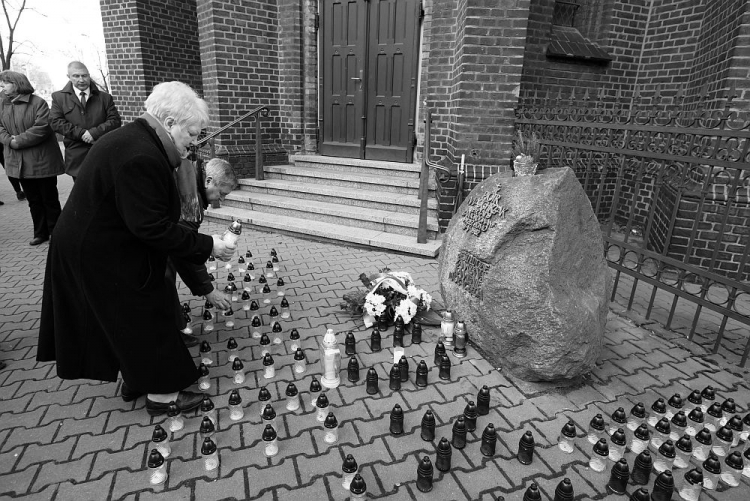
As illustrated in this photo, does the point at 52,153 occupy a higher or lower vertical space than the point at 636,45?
lower

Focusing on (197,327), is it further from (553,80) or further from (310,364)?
(553,80)

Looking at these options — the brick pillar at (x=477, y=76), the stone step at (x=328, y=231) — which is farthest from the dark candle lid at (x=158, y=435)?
the brick pillar at (x=477, y=76)

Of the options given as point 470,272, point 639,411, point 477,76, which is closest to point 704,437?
point 639,411

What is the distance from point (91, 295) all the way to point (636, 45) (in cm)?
916

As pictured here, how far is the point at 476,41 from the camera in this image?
6234 mm

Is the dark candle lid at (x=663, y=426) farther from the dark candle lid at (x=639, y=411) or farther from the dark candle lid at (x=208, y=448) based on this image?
the dark candle lid at (x=208, y=448)

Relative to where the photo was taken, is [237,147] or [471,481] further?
[237,147]

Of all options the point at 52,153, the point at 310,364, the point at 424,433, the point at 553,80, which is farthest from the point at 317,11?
the point at 424,433

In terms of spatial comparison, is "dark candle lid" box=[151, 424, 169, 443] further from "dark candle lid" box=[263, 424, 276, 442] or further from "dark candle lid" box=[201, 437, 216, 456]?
"dark candle lid" box=[263, 424, 276, 442]

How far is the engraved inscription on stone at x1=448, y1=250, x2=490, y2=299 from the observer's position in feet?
11.5

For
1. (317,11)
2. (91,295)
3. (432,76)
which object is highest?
(317,11)

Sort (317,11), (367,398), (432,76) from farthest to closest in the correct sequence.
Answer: (317,11)
(432,76)
(367,398)

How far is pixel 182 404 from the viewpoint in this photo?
294 centimetres

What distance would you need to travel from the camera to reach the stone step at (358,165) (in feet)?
27.3
